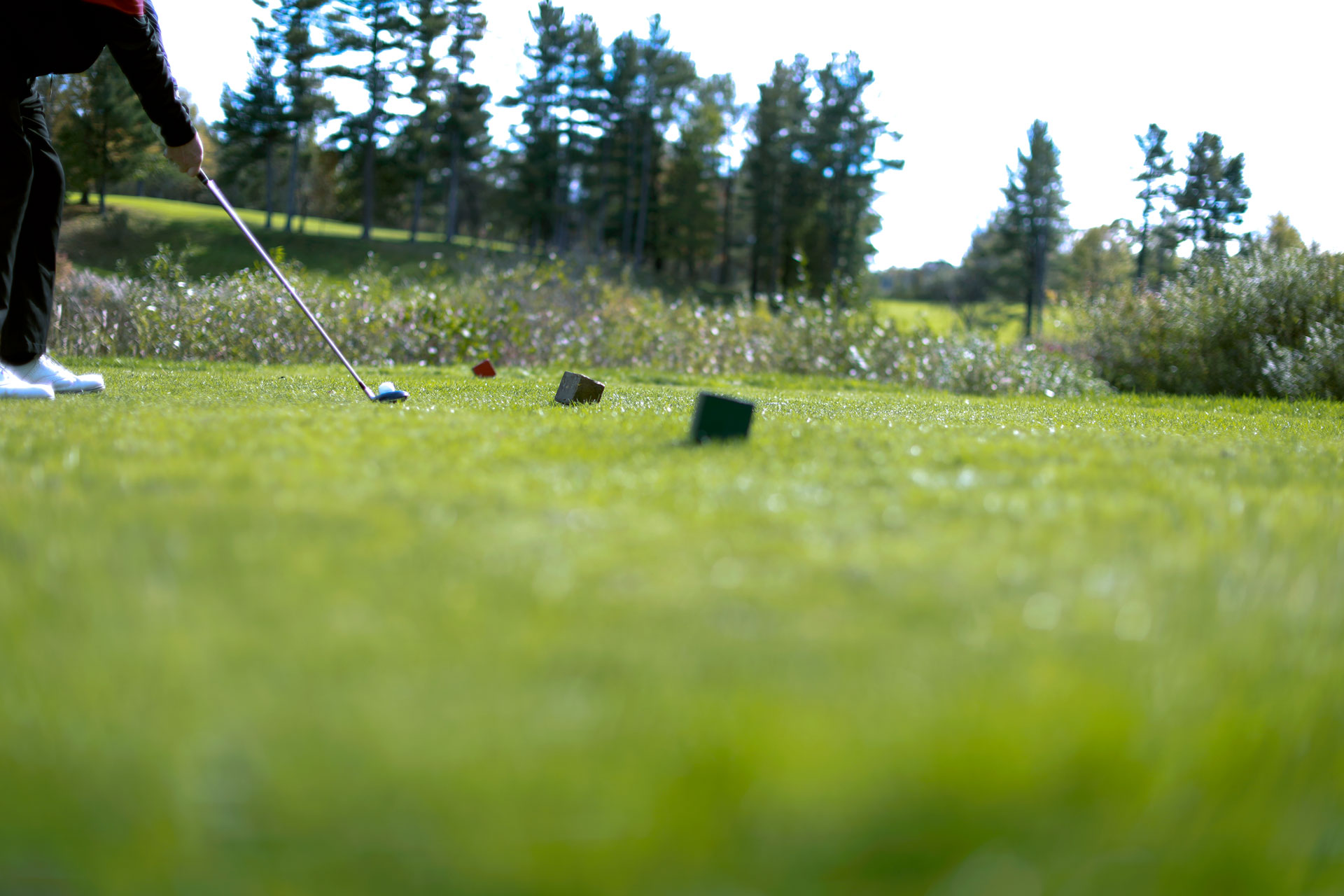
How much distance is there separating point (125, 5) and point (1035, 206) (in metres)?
62.2

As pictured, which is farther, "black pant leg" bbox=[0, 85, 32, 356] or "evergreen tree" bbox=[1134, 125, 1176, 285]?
"evergreen tree" bbox=[1134, 125, 1176, 285]

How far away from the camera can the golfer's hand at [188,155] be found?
5.01 metres

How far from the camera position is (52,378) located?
5078 mm

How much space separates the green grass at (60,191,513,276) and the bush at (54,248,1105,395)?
27.6 m

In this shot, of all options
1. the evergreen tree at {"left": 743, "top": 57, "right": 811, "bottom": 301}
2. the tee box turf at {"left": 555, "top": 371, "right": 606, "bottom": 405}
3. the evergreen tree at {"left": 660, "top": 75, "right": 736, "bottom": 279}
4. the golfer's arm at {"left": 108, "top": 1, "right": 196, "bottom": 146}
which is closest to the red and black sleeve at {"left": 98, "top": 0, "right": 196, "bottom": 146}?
the golfer's arm at {"left": 108, "top": 1, "right": 196, "bottom": 146}

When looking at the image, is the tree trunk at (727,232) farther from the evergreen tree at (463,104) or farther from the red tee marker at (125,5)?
the red tee marker at (125,5)

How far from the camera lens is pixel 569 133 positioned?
173ft

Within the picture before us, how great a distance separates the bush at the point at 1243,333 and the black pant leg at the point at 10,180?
12.7m

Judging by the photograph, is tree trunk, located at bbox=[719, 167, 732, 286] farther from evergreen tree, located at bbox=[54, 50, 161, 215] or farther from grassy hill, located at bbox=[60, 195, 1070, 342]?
evergreen tree, located at bbox=[54, 50, 161, 215]

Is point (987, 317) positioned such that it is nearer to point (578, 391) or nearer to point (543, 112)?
point (543, 112)

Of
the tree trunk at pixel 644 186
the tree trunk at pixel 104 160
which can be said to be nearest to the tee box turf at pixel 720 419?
the tree trunk at pixel 644 186

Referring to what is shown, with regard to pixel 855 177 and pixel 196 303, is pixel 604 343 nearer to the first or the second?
pixel 196 303

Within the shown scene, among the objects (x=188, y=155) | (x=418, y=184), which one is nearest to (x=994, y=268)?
(x=418, y=184)

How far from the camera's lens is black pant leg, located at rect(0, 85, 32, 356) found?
4371 millimetres
